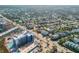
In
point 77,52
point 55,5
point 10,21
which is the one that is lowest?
point 77,52

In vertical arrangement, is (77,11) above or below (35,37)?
above

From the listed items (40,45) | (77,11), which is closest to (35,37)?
(40,45)

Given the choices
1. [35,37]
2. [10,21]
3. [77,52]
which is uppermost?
[10,21]
